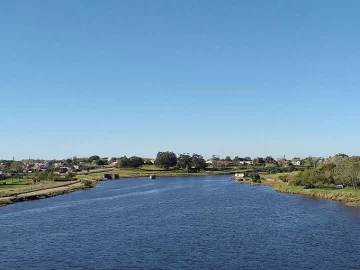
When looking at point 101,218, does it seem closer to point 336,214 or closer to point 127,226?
point 127,226

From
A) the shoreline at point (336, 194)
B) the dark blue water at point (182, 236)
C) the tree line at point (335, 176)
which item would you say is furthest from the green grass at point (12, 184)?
the tree line at point (335, 176)

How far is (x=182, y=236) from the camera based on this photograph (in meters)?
56.2

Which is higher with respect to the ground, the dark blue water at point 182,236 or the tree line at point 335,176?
the tree line at point 335,176

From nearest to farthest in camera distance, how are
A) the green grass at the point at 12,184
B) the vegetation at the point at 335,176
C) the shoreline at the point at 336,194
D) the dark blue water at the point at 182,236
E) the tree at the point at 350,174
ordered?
the dark blue water at the point at 182,236, the shoreline at the point at 336,194, the tree at the point at 350,174, the vegetation at the point at 335,176, the green grass at the point at 12,184

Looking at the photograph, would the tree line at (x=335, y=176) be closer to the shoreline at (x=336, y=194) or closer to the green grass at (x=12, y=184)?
the shoreline at (x=336, y=194)

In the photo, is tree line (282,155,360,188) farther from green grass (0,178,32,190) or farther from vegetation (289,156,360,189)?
green grass (0,178,32,190)

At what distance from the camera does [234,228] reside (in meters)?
62.1

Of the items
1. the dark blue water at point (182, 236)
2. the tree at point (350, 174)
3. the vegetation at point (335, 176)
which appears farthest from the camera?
the vegetation at point (335, 176)

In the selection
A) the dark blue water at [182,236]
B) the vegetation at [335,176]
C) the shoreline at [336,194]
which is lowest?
the dark blue water at [182,236]

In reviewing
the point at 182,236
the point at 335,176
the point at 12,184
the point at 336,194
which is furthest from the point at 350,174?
the point at 12,184

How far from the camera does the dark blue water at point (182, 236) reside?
43.8 m

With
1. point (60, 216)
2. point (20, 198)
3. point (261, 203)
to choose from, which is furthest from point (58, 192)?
point (261, 203)

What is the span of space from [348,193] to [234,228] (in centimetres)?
4451

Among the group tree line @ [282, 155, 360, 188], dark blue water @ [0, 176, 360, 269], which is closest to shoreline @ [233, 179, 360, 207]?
tree line @ [282, 155, 360, 188]
